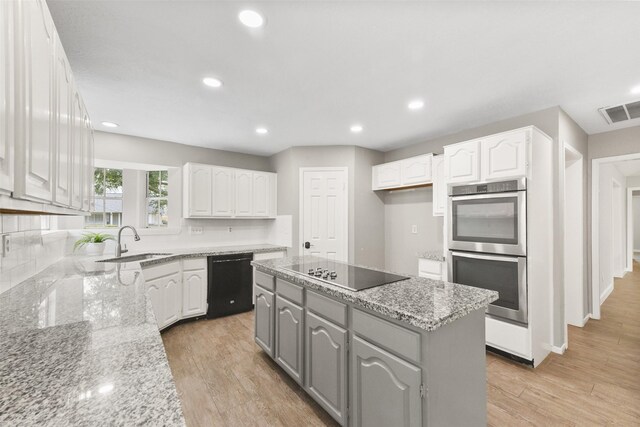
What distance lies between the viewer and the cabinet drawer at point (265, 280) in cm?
248

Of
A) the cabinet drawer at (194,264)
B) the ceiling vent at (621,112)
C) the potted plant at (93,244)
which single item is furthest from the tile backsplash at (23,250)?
the ceiling vent at (621,112)

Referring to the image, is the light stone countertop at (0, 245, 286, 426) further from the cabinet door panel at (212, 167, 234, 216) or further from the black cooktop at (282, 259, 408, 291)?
the cabinet door panel at (212, 167, 234, 216)

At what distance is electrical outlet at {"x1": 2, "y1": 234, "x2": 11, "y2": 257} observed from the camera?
1.48 m

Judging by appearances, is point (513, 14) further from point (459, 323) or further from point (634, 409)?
point (634, 409)

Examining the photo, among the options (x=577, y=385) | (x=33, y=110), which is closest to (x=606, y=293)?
(x=577, y=385)

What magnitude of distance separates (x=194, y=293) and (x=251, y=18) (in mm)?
3221

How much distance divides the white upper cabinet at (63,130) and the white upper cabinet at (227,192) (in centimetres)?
256

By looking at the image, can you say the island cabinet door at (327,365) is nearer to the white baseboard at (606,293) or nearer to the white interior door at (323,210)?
the white interior door at (323,210)

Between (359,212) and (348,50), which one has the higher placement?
(348,50)

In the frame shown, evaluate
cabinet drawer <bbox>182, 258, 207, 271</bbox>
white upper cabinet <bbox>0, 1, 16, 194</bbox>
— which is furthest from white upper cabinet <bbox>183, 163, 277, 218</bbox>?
white upper cabinet <bbox>0, 1, 16, 194</bbox>

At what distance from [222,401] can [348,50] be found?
2.70 metres

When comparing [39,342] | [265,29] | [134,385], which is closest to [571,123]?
[265,29]

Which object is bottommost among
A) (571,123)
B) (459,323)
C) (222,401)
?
(222,401)

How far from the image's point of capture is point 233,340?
A: 3.12m
